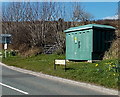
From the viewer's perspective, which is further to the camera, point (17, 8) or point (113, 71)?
point (17, 8)

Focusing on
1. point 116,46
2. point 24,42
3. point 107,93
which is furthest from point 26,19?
point 107,93

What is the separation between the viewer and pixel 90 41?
19.2 m

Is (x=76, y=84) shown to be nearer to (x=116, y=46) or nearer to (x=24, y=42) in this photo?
(x=116, y=46)

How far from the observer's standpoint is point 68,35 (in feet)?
73.5

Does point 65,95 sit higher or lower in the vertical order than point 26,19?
lower

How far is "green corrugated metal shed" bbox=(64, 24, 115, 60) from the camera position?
62.8 ft

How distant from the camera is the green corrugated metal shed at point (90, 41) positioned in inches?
754

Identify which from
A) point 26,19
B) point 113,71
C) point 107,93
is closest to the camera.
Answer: point 107,93

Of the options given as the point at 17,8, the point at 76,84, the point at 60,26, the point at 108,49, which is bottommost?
the point at 76,84

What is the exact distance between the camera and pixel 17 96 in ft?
29.2

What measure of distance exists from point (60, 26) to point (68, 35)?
11360 millimetres

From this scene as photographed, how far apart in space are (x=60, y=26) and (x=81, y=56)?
14.1 metres

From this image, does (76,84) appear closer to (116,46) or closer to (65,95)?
(65,95)

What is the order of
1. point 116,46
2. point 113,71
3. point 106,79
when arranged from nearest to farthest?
point 106,79 → point 113,71 → point 116,46
